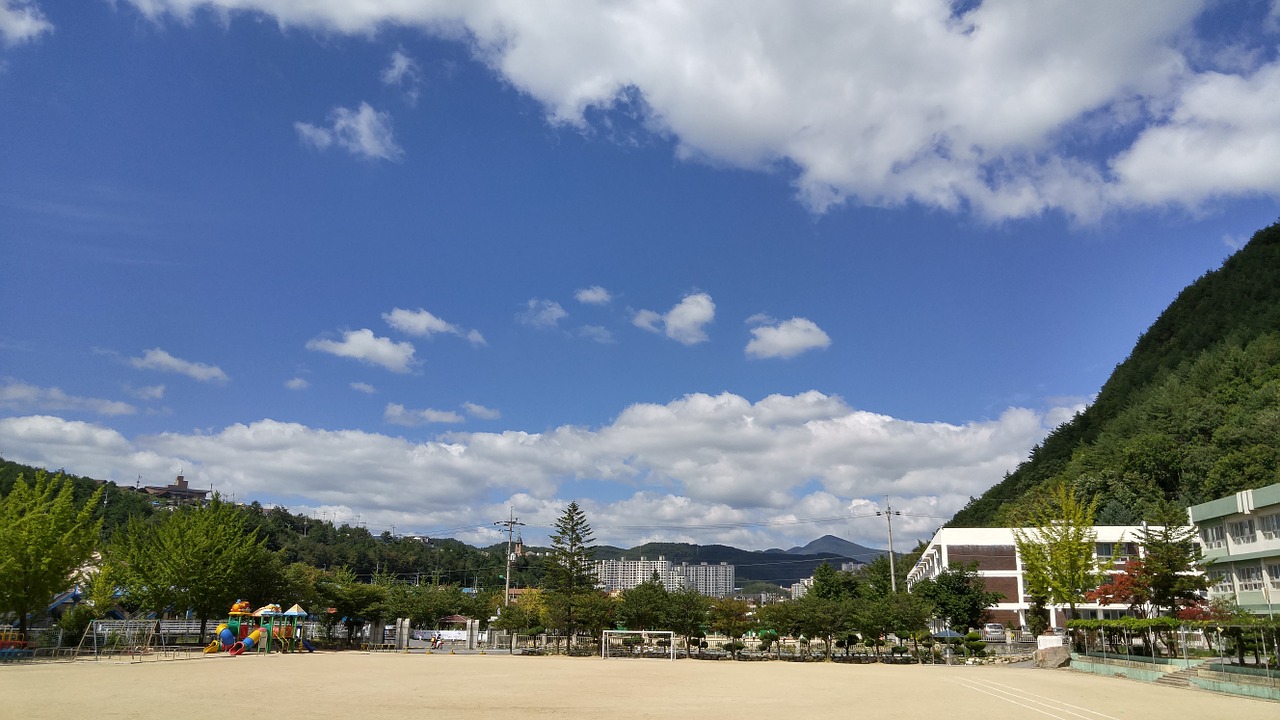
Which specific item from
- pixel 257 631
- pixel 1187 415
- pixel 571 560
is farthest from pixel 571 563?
pixel 1187 415

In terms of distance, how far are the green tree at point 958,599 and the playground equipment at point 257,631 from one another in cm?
4216

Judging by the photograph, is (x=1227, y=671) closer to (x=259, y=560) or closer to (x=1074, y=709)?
(x=1074, y=709)

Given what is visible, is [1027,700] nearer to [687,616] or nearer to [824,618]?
[824,618]

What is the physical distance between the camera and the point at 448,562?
497 ft

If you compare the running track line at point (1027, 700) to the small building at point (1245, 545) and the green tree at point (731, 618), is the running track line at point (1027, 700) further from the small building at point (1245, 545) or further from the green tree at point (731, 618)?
the green tree at point (731, 618)

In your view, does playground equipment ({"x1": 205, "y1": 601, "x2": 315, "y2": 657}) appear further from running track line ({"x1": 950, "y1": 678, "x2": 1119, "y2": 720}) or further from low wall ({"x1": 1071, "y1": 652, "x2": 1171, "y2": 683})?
low wall ({"x1": 1071, "y1": 652, "x2": 1171, "y2": 683})

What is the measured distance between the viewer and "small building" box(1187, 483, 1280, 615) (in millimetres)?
41906

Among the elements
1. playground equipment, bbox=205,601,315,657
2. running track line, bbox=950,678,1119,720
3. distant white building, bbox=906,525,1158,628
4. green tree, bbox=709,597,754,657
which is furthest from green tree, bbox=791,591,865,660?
playground equipment, bbox=205,601,315,657

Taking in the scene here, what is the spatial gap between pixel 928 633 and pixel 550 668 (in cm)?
2553

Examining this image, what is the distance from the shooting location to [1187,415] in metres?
87.4

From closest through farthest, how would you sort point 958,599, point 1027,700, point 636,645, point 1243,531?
point 1027,700 → point 1243,531 → point 636,645 → point 958,599

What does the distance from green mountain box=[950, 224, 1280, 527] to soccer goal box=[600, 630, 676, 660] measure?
48.6 metres

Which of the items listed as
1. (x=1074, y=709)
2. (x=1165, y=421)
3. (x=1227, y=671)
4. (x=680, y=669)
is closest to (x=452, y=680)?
(x=680, y=669)

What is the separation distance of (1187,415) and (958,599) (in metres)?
49.5
